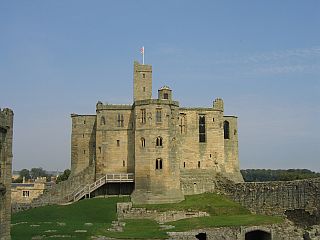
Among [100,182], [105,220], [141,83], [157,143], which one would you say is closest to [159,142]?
[157,143]

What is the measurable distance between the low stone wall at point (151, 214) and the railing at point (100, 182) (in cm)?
661

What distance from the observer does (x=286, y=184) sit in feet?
179

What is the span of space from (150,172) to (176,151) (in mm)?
4186

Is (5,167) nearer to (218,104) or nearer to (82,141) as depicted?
(82,141)

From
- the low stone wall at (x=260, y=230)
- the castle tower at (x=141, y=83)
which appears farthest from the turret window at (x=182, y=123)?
the low stone wall at (x=260, y=230)

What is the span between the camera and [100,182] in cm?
5906

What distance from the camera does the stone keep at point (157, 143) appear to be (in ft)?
184

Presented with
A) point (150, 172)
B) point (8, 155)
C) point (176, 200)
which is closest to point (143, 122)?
point (150, 172)

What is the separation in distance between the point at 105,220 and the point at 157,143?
1182 centimetres

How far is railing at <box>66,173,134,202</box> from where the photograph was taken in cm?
5833

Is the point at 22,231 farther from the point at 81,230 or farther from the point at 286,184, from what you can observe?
the point at 286,184

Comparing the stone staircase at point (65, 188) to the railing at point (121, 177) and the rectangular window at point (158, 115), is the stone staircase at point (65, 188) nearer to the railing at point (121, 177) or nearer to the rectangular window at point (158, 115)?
the railing at point (121, 177)

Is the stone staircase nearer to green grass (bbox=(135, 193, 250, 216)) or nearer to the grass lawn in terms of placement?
the grass lawn

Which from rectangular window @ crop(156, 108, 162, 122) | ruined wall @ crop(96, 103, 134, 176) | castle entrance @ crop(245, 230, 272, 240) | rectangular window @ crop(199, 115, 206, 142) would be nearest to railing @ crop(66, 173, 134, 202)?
ruined wall @ crop(96, 103, 134, 176)
